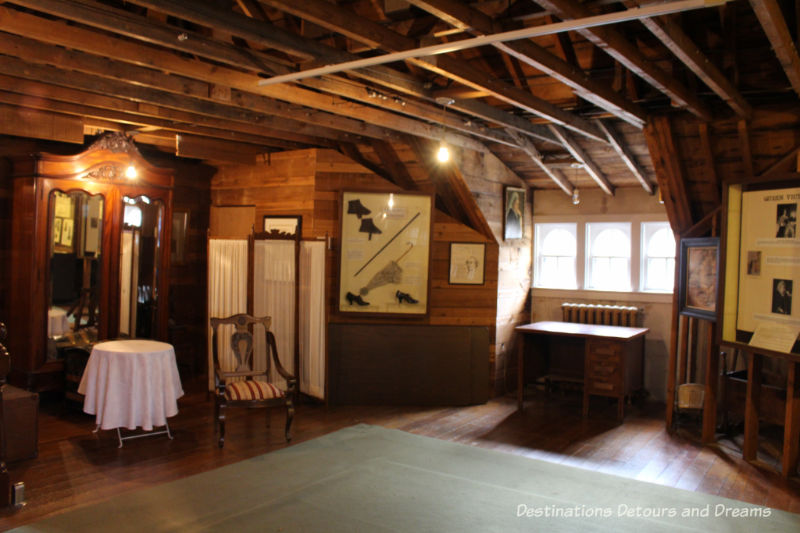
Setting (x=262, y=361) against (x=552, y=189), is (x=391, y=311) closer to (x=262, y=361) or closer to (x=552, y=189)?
(x=262, y=361)

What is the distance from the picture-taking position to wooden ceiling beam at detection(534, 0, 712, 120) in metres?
3.29

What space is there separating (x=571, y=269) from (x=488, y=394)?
7.34 feet

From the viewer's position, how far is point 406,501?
4.55m

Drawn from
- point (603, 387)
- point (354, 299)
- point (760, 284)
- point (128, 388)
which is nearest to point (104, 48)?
point (128, 388)

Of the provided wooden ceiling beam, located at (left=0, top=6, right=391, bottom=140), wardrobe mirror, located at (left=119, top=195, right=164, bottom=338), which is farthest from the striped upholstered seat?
wooden ceiling beam, located at (left=0, top=6, right=391, bottom=140)

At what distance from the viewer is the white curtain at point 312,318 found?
279 inches

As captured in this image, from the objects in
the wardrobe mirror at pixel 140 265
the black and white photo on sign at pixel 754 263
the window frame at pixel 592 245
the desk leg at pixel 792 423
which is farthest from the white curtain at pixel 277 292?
the desk leg at pixel 792 423

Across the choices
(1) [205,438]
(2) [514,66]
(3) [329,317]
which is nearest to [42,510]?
(1) [205,438]

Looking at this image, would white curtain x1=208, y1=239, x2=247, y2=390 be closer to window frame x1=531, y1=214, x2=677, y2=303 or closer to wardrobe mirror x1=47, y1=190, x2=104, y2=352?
wardrobe mirror x1=47, y1=190, x2=104, y2=352

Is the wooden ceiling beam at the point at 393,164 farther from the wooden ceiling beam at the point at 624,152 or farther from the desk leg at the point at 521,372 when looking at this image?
the wooden ceiling beam at the point at 624,152

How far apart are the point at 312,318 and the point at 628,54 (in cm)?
441

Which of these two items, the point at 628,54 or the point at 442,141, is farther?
the point at 442,141

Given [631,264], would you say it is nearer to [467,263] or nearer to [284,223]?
[467,263]

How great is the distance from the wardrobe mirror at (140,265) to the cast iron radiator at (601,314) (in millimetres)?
5114
